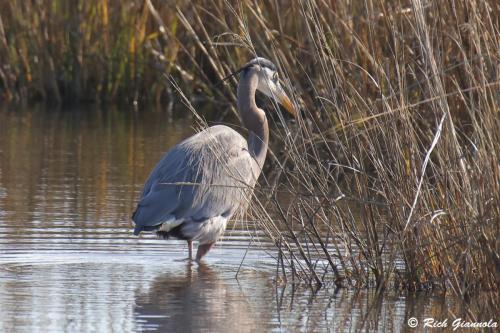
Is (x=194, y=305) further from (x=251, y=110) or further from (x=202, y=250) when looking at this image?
(x=251, y=110)

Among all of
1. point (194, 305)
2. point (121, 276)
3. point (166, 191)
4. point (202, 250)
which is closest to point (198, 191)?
point (166, 191)

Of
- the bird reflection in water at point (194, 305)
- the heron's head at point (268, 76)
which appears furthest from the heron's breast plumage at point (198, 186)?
the heron's head at point (268, 76)

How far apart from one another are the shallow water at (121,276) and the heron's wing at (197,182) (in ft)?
0.75

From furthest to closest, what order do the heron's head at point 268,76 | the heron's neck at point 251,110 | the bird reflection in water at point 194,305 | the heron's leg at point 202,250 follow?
the heron's neck at point 251,110 → the heron's head at point 268,76 → the heron's leg at point 202,250 → the bird reflection in water at point 194,305

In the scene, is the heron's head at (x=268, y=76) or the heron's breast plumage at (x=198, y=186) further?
the heron's head at (x=268, y=76)

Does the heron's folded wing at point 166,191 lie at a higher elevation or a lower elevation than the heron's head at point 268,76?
lower

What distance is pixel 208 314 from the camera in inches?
219

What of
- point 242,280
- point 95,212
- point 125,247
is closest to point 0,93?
point 95,212

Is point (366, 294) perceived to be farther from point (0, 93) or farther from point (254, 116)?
point (0, 93)

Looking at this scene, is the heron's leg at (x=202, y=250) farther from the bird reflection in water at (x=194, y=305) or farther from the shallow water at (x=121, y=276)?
the bird reflection in water at (x=194, y=305)

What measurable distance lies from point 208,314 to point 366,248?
844 millimetres

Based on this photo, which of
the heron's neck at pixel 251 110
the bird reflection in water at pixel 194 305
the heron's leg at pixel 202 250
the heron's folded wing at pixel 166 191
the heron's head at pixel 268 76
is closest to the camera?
the bird reflection in water at pixel 194 305

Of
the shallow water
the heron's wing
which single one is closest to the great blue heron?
the heron's wing

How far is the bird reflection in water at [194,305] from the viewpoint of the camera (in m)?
5.29
